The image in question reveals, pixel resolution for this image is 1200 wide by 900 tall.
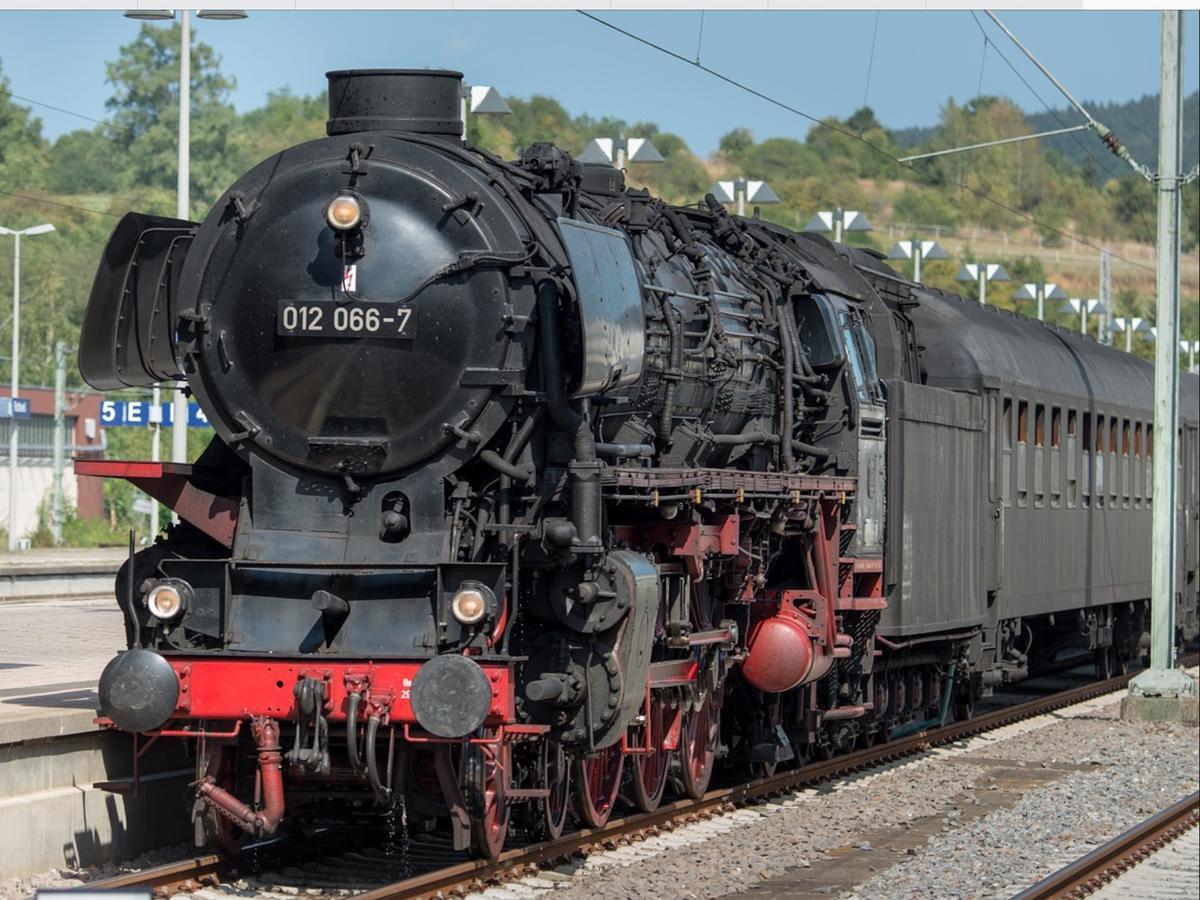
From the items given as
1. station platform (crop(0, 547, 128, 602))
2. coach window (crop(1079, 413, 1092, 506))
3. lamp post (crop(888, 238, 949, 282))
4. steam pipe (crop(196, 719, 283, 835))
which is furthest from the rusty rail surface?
lamp post (crop(888, 238, 949, 282))

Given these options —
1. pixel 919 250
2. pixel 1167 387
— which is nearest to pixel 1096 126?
pixel 1167 387

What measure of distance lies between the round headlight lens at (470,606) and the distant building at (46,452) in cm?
4267

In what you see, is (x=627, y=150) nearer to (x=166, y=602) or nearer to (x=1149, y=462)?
(x=1149, y=462)

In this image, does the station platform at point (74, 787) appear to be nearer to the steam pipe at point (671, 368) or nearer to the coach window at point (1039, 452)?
the steam pipe at point (671, 368)

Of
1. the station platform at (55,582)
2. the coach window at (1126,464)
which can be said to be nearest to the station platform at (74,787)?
the coach window at (1126,464)

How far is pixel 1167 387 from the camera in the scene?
1955cm

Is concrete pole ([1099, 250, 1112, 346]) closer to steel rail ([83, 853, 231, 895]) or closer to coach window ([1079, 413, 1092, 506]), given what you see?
coach window ([1079, 413, 1092, 506])

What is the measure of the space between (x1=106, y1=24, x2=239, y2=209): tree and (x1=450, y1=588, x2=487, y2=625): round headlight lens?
88.6 m

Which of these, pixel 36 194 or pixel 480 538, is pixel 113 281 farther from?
pixel 36 194

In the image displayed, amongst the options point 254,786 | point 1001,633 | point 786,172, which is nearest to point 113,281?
point 254,786

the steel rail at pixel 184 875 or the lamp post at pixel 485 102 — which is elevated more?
the lamp post at pixel 485 102

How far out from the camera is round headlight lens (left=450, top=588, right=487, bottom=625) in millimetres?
9352

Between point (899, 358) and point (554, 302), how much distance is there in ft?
20.1

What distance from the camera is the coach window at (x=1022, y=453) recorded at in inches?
710
